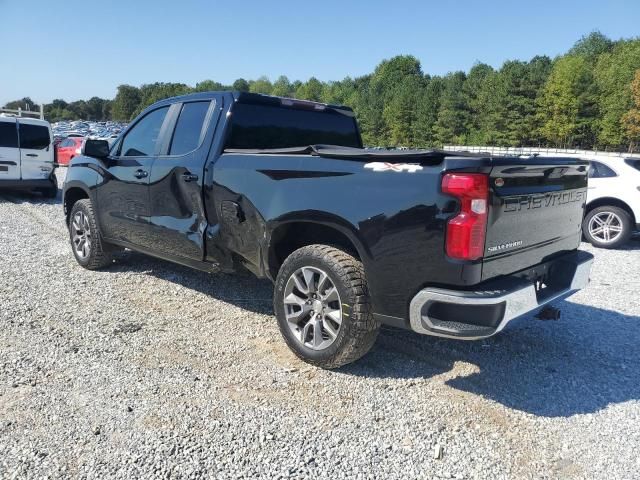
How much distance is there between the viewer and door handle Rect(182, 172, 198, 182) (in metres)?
4.25

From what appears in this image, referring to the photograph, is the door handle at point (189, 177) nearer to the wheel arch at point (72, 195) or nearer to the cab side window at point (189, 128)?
the cab side window at point (189, 128)

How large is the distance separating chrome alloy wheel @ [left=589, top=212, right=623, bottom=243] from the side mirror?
748 cm

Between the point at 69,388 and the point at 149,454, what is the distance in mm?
979

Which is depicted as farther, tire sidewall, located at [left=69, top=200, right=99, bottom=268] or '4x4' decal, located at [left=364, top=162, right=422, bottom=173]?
tire sidewall, located at [left=69, top=200, right=99, bottom=268]

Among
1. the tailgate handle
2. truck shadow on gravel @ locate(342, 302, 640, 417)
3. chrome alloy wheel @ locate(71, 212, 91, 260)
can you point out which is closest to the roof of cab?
the tailgate handle

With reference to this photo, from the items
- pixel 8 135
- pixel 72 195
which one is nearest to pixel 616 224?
pixel 72 195

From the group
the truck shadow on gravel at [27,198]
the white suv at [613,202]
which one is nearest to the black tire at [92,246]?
the truck shadow on gravel at [27,198]

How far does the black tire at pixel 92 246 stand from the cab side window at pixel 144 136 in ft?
2.90

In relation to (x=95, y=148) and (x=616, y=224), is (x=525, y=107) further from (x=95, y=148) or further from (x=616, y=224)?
(x=95, y=148)

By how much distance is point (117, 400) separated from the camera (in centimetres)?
310

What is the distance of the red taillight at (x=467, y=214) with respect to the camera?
2762mm

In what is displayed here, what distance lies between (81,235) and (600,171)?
7.94 m

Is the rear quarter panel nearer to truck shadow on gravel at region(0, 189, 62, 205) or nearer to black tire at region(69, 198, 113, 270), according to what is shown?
black tire at region(69, 198, 113, 270)

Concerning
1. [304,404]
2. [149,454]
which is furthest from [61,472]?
[304,404]
